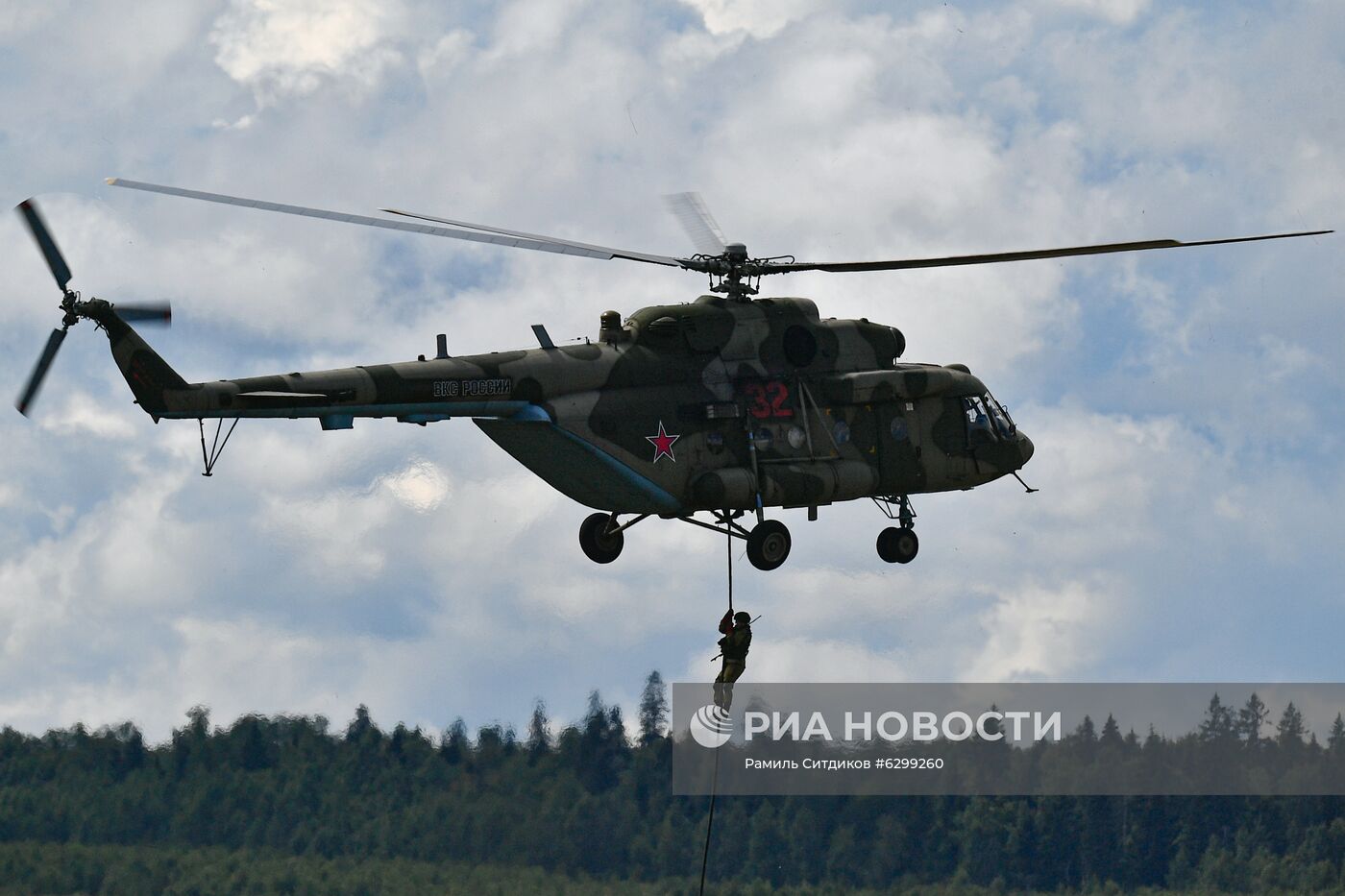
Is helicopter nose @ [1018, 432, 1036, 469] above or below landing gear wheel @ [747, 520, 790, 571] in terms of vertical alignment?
above

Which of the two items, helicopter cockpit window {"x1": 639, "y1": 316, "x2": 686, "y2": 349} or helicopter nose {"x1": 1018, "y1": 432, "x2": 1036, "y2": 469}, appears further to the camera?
helicopter nose {"x1": 1018, "y1": 432, "x2": 1036, "y2": 469}

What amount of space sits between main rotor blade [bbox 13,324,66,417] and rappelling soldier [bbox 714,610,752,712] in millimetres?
11519

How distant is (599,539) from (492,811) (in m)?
51.4

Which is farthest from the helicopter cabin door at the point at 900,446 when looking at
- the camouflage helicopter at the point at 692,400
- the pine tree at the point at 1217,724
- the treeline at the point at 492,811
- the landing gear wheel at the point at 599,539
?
the pine tree at the point at 1217,724

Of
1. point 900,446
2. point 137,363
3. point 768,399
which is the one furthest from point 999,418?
point 137,363

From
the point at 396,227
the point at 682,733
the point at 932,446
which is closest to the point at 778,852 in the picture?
the point at 682,733

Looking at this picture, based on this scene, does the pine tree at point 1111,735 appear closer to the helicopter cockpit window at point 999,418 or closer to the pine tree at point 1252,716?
→ the pine tree at point 1252,716

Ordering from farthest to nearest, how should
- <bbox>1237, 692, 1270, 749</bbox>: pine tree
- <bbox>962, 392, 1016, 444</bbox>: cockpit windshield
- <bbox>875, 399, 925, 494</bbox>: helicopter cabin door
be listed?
<bbox>1237, 692, 1270, 749</bbox>: pine tree < <bbox>962, 392, 1016, 444</bbox>: cockpit windshield < <bbox>875, 399, 925, 494</bbox>: helicopter cabin door

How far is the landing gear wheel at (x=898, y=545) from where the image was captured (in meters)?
42.9

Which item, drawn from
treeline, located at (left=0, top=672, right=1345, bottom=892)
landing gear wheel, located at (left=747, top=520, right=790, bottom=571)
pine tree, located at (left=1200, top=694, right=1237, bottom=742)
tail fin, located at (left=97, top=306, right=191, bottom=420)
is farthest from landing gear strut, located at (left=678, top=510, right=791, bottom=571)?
pine tree, located at (left=1200, top=694, right=1237, bottom=742)

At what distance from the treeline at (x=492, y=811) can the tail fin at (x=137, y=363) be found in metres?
46.8

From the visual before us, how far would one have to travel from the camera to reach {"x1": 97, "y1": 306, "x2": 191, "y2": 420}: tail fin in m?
33.7

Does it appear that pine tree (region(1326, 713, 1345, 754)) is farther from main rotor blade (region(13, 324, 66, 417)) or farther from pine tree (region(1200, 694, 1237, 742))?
main rotor blade (region(13, 324, 66, 417))

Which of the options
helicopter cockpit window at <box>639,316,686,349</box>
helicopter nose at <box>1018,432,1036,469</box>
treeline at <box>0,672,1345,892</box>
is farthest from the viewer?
treeline at <box>0,672,1345,892</box>
